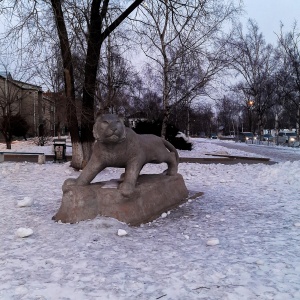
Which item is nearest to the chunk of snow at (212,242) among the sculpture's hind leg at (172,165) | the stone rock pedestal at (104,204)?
the stone rock pedestal at (104,204)

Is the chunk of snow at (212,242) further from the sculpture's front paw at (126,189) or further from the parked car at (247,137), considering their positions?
the parked car at (247,137)

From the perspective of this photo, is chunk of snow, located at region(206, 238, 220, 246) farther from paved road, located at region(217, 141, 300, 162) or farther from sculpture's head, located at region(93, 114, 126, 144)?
paved road, located at region(217, 141, 300, 162)

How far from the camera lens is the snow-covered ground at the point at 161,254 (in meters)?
3.11

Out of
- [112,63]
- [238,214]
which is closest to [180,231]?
[238,214]

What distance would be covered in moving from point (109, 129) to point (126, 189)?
2.91 feet

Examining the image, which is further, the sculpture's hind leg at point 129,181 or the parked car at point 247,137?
the parked car at point 247,137

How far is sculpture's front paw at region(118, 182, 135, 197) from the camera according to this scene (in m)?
5.12

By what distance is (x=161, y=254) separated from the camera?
13.1ft

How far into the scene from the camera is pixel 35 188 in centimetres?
845

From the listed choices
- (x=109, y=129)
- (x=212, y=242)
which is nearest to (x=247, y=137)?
(x=109, y=129)

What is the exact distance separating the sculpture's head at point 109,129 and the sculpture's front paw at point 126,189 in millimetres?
648

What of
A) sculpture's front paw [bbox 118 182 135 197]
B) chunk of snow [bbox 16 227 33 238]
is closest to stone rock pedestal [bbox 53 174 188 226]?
sculpture's front paw [bbox 118 182 135 197]

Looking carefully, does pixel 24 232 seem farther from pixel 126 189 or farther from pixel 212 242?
pixel 212 242

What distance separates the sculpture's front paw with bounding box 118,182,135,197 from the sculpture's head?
0.65 metres
